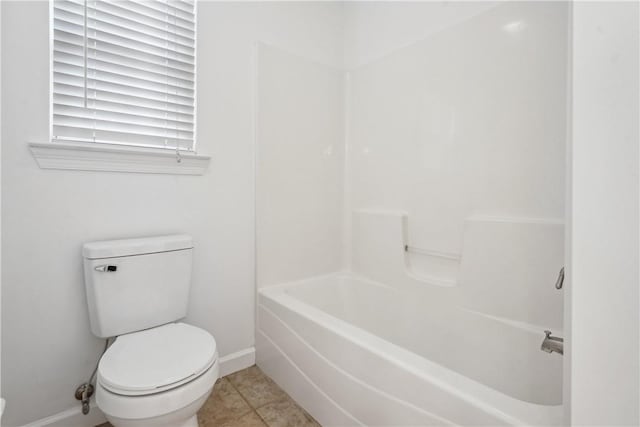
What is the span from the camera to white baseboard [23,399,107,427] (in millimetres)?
1320

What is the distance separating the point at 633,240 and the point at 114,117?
1.84 metres

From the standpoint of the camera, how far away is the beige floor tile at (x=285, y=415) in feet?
4.74

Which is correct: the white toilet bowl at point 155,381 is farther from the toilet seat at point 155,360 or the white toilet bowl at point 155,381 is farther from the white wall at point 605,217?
the white wall at point 605,217

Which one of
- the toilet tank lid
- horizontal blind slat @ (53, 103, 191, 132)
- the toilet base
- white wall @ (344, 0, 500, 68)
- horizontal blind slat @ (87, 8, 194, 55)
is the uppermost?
white wall @ (344, 0, 500, 68)

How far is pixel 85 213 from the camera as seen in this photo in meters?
1.38

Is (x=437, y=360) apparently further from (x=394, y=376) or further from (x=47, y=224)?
(x=47, y=224)

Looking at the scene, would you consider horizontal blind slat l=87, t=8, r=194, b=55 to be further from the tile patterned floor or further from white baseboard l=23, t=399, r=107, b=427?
the tile patterned floor

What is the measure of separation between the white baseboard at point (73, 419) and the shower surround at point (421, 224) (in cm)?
84

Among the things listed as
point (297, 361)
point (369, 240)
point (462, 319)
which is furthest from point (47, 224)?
point (462, 319)

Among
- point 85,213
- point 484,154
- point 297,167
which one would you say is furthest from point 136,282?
point 484,154

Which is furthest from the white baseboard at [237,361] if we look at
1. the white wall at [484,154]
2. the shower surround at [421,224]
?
the white wall at [484,154]

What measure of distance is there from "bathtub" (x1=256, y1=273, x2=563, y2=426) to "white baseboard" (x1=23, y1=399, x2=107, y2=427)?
825mm

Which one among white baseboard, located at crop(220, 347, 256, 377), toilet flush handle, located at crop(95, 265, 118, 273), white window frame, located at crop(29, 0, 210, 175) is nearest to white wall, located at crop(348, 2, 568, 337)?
white baseboard, located at crop(220, 347, 256, 377)

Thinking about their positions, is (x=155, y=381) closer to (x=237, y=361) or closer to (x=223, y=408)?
(x=223, y=408)
